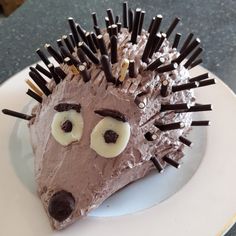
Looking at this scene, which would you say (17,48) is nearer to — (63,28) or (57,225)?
(63,28)

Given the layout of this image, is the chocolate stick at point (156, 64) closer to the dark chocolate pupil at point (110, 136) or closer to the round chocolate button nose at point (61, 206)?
the dark chocolate pupil at point (110, 136)

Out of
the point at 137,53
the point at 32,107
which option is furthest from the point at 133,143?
the point at 32,107

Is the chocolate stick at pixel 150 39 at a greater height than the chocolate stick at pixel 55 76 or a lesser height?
greater

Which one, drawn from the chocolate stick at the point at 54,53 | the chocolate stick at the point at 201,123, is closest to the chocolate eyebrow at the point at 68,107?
the chocolate stick at the point at 54,53

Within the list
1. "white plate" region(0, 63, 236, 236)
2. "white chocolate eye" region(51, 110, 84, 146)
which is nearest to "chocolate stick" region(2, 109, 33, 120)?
"white plate" region(0, 63, 236, 236)

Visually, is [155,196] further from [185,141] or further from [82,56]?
[82,56]

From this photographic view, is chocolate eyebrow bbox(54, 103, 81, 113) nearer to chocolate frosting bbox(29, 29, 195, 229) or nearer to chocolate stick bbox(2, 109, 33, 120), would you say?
chocolate frosting bbox(29, 29, 195, 229)

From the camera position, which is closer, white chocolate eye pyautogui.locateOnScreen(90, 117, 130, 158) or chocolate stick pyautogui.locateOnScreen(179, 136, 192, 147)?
white chocolate eye pyautogui.locateOnScreen(90, 117, 130, 158)
